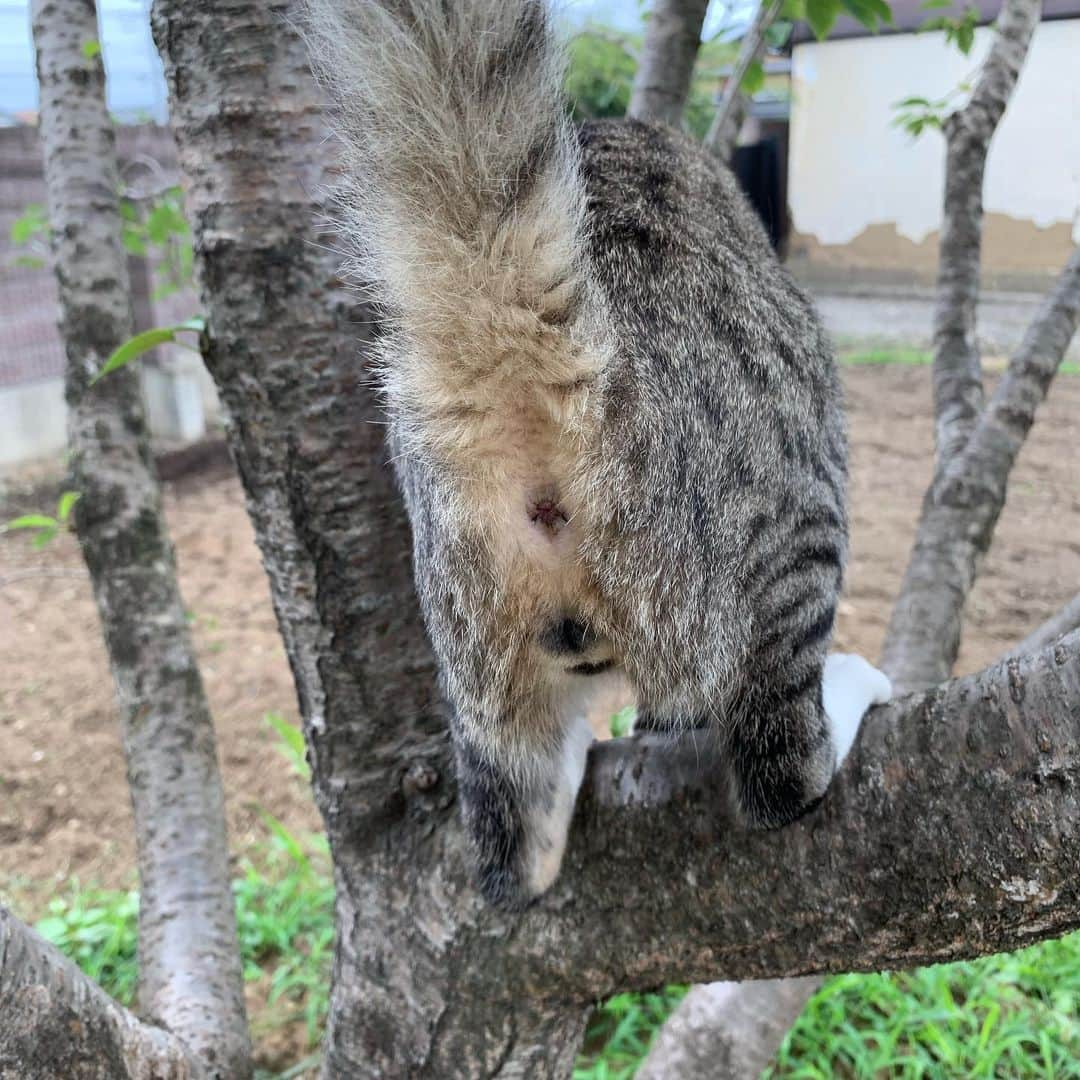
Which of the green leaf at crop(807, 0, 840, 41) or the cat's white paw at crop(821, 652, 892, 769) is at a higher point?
the green leaf at crop(807, 0, 840, 41)

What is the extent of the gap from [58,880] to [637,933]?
259 centimetres

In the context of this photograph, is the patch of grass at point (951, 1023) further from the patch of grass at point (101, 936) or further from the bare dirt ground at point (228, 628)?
the patch of grass at point (101, 936)

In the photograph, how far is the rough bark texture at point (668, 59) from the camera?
1948mm

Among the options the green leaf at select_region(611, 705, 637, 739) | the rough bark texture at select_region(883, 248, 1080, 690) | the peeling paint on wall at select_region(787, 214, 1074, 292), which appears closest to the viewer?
the rough bark texture at select_region(883, 248, 1080, 690)

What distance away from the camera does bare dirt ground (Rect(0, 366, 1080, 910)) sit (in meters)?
3.33

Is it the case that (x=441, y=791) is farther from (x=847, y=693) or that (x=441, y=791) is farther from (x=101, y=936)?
(x=101, y=936)

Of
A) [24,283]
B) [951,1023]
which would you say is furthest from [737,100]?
[24,283]

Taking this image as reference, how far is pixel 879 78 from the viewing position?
3.76 metres

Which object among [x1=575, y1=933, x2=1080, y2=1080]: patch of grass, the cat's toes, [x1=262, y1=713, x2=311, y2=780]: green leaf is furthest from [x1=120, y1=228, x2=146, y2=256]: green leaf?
[x1=575, y1=933, x2=1080, y2=1080]: patch of grass

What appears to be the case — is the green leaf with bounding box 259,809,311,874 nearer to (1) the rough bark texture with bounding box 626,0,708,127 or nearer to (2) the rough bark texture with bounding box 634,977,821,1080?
(2) the rough bark texture with bounding box 634,977,821,1080

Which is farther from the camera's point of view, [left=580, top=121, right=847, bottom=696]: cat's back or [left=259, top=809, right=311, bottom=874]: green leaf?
[left=259, top=809, right=311, bottom=874]: green leaf

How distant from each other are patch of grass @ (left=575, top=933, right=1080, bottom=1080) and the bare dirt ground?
4.71ft

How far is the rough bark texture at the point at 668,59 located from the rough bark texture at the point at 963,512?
3.19 ft

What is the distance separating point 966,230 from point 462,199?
1.92 meters
